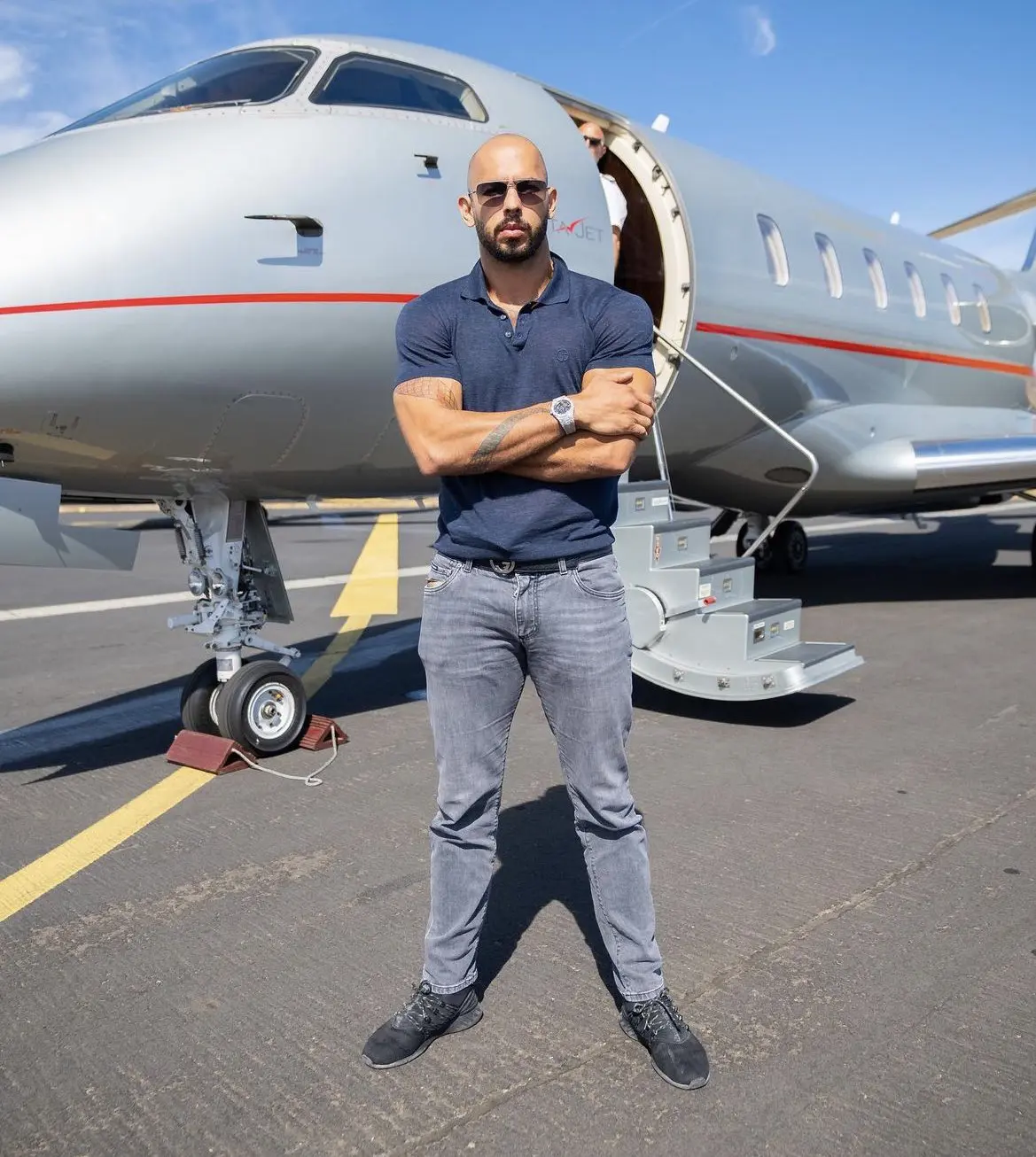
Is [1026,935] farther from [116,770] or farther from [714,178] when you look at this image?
[714,178]

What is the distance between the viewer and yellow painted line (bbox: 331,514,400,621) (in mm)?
10000

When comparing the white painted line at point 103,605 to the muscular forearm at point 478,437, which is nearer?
the muscular forearm at point 478,437

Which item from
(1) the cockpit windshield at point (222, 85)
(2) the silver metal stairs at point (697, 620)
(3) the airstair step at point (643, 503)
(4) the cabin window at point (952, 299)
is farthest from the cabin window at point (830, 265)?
(1) the cockpit windshield at point (222, 85)

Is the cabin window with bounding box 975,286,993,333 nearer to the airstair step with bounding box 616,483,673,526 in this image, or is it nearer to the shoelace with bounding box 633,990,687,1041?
the airstair step with bounding box 616,483,673,526

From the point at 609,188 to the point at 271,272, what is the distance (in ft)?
8.44

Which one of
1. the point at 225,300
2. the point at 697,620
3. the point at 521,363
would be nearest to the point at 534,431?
the point at 521,363

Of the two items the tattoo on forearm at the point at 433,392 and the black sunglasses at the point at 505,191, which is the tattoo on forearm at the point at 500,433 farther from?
the black sunglasses at the point at 505,191

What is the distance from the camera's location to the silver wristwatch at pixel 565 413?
7.97 feet

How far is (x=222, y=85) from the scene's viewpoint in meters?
4.91

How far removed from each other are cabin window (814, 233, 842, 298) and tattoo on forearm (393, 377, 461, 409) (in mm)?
6253

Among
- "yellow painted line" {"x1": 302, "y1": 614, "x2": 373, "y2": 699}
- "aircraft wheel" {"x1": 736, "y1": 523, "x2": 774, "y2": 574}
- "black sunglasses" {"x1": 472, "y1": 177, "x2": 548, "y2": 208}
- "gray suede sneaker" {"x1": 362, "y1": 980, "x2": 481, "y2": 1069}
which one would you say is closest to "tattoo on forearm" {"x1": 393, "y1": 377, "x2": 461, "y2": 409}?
"black sunglasses" {"x1": 472, "y1": 177, "x2": 548, "y2": 208}

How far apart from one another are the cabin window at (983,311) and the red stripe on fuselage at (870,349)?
1.18 feet

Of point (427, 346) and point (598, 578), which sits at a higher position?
point (427, 346)

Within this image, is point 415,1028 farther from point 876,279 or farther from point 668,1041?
point 876,279
